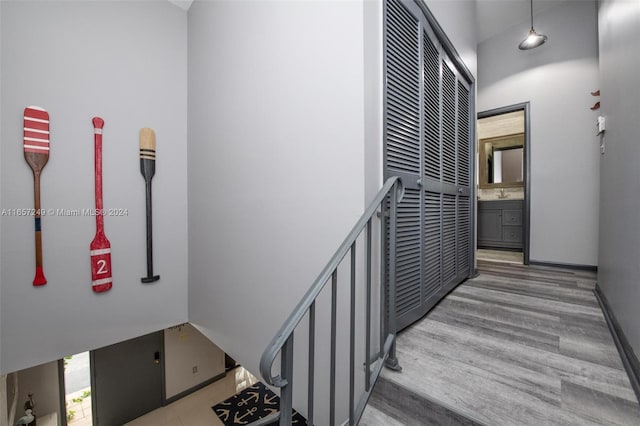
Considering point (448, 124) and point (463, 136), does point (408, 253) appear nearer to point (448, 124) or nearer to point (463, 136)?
point (448, 124)

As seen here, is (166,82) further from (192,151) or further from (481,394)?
(481,394)

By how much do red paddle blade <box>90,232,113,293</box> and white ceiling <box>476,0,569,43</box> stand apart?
4599 mm

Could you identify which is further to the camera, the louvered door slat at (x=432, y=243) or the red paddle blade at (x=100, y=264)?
the red paddle blade at (x=100, y=264)

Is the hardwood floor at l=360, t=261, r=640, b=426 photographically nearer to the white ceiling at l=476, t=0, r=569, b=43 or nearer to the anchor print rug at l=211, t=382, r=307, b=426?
the white ceiling at l=476, t=0, r=569, b=43

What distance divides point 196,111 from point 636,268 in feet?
10.6

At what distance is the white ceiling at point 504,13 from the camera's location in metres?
2.92

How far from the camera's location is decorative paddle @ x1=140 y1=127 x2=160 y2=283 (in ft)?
7.71

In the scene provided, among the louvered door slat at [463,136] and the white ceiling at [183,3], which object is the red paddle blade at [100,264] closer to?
the white ceiling at [183,3]

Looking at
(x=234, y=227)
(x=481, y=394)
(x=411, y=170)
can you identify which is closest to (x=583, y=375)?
(x=481, y=394)

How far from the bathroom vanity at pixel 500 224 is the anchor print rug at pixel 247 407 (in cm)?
444

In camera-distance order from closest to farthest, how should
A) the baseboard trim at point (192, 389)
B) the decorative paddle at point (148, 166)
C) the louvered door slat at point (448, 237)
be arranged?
the louvered door slat at point (448, 237)
the decorative paddle at point (148, 166)
the baseboard trim at point (192, 389)

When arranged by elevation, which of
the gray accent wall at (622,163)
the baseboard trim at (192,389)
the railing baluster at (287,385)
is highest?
the gray accent wall at (622,163)

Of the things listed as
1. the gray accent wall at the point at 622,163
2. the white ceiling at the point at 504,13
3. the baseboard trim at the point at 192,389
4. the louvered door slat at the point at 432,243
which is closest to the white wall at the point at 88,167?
the louvered door slat at the point at 432,243

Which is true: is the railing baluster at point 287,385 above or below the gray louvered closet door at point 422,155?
below
